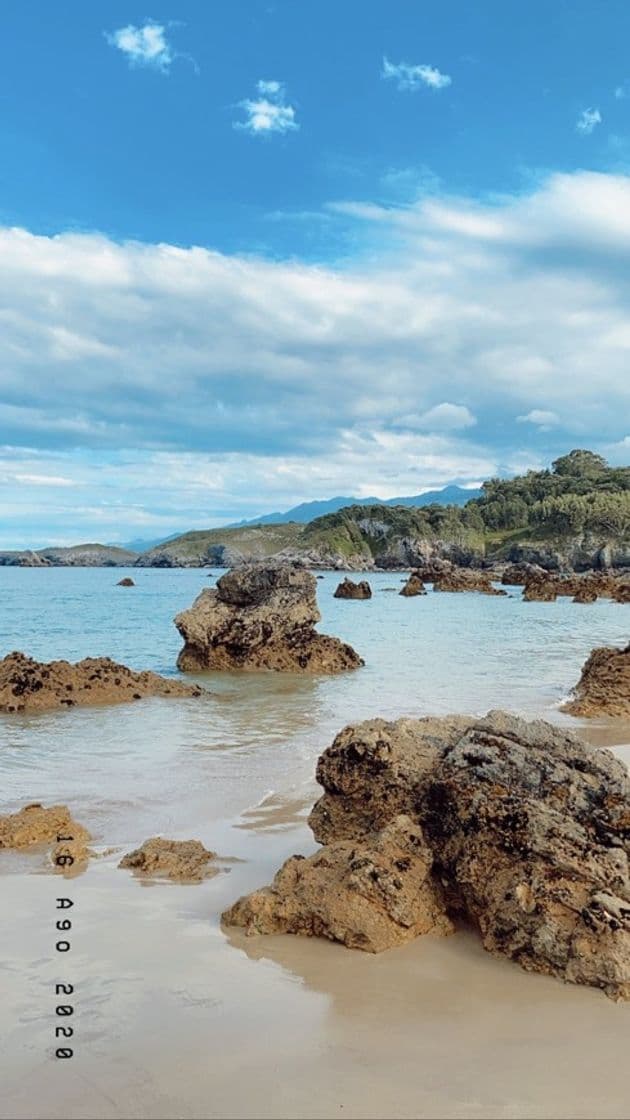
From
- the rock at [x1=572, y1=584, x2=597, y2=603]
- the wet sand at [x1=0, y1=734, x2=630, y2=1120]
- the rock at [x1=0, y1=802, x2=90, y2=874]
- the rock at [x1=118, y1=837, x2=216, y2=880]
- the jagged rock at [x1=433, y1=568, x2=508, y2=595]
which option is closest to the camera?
the wet sand at [x1=0, y1=734, x2=630, y2=1120]

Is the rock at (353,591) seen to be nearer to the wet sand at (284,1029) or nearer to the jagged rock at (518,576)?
the jagged rock at (518,576)

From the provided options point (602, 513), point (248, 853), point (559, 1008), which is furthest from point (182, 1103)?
point (602, 513)

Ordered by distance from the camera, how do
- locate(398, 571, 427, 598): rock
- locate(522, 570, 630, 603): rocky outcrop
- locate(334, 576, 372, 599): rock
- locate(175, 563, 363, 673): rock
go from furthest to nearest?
1. locate(398, 571, 427, 598): rock
2. locate(334, 576, 372, 599): rock
3. locate(522, 570, 630, 603): rocky outcrop
4. locate(175, 563, 363, 673): rock

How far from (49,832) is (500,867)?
407cm

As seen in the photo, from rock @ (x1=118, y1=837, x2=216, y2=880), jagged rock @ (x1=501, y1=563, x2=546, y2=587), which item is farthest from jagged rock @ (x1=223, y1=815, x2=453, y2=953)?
jagged rock @ (x1=501, y1=563, x2=546, y2=587)

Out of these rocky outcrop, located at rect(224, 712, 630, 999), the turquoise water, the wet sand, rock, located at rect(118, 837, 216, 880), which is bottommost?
the turquoise water

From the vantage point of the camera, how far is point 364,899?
4844 mm

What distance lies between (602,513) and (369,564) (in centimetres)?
4249

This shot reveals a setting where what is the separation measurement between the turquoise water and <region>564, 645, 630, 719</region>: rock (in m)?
0.63

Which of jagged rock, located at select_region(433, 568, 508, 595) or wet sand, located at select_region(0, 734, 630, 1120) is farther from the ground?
jagged rock, located at select_region(433, 568, 508, 595)

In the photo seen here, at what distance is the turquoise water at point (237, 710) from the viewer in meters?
9.08

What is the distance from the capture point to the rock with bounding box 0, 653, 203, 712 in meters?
14.5

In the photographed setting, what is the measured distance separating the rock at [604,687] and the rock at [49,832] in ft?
Result: 30.0

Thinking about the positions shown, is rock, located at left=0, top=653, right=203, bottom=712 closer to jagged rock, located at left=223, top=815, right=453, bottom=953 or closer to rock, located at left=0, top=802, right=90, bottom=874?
rock, located at left=0, top=802, right=90, bottom=874
